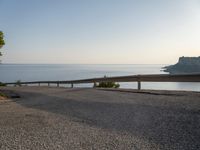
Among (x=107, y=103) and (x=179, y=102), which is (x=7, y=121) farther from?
(x=179, y=102)

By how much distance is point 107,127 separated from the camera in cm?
631

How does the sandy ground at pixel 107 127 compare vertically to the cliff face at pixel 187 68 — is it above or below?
below

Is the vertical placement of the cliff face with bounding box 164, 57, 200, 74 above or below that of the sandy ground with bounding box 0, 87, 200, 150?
above

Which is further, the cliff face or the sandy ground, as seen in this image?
the cliff face

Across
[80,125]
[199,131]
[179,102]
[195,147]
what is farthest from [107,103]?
[195,147]

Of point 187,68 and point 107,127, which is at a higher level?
point 187,68

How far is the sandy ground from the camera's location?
503 cm

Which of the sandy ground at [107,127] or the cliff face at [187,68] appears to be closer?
the sandy ground at [107,127]

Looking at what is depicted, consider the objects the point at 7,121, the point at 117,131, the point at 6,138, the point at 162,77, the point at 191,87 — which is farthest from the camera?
the point at 162,77

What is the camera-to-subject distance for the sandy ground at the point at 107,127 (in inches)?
198

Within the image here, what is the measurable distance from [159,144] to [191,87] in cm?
888

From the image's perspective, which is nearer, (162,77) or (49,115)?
(49,115)

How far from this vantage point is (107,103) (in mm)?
9688

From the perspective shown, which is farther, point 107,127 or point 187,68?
point 187,68
